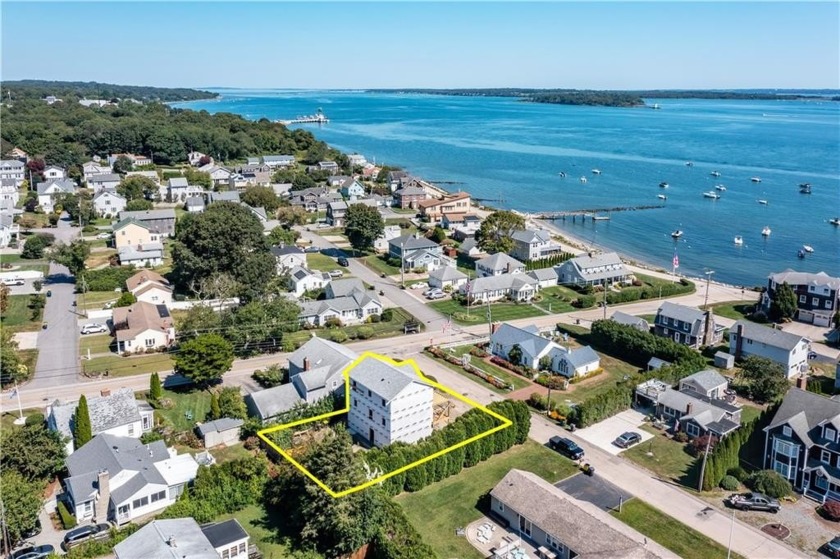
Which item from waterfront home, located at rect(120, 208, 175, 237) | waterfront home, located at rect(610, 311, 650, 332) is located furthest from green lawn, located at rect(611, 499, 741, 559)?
waterfront home, located at rect(120, 208, 175, 237)

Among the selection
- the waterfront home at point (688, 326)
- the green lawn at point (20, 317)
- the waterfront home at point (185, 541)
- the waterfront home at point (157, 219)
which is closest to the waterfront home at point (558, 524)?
the waterfront home at point (185, 541)

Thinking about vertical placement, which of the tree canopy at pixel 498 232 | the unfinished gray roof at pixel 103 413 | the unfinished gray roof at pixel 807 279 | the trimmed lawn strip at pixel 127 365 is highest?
the tree canopy at pixel 498 232

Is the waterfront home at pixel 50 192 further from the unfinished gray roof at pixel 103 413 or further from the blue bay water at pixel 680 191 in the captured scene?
the unfinished gray roof at pixel 103 413

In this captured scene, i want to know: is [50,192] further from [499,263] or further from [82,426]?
[82,426]

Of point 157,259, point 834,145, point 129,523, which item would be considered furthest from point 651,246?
point 834,145

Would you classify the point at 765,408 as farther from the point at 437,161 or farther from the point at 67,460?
the point at 437,161

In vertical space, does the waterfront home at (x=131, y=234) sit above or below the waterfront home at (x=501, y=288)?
above
